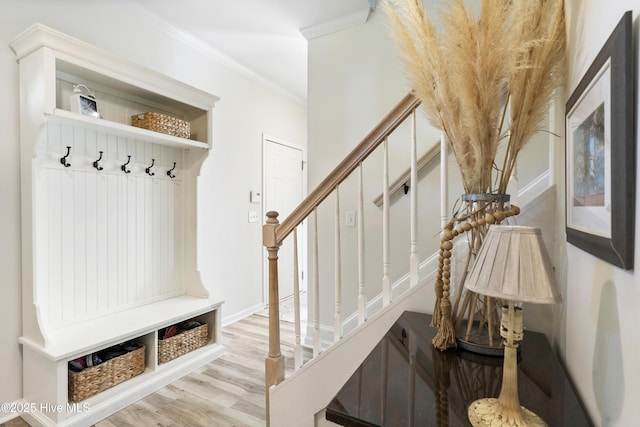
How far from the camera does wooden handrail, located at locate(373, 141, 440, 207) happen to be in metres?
2.03

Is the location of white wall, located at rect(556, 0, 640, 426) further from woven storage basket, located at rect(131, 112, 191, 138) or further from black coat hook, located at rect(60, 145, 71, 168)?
black coat hook, located at rect(60, 145, 71, 168)

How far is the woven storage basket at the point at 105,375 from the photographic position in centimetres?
179

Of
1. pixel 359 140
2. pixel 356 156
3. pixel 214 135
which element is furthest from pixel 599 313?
pixel 214 135

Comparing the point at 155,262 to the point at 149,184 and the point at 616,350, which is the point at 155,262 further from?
the point at 616,350

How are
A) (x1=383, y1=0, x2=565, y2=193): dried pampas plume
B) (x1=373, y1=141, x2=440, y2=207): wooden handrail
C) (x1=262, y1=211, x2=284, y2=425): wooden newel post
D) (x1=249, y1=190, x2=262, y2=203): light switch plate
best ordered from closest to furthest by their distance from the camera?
(x1=383, y1=0, x2=565, y2=193): dried pampas plume
(x1=262, y1=211, x2=284, y2=425): wooden newel post
(x1=373, y1=141, x2=440, y2=207): wooden handrail
(x1=249, y1=190, x2=262, y2=203): light switch plate

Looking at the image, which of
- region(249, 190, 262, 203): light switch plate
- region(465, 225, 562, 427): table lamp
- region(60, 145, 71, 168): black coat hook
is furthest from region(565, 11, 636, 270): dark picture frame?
region(249, 190, 262, 203): light switch plate

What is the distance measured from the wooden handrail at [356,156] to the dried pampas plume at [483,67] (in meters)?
0.28

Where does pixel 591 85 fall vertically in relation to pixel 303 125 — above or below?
below

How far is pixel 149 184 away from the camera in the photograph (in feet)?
8.17

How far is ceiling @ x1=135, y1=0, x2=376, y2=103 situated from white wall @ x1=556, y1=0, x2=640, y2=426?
1893mm

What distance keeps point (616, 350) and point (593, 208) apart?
0.91 feet

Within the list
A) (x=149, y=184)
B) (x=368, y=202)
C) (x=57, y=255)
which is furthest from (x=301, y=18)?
(x=57, y=255)

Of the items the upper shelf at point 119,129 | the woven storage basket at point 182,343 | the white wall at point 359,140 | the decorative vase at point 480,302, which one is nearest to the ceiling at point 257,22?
the white wall at point 359,140

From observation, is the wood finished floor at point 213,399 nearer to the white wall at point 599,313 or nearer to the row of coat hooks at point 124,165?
the row of coat hooks at point 124,165
